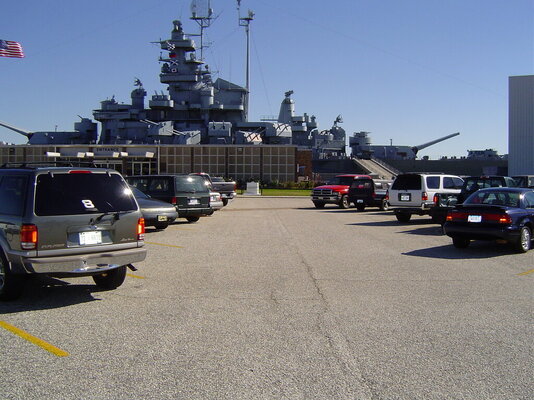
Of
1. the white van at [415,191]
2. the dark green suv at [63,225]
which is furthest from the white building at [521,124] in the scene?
the dark green suv at [63,225]

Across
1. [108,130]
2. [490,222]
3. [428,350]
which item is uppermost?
[108,130]

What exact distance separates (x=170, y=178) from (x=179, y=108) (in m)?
56.7

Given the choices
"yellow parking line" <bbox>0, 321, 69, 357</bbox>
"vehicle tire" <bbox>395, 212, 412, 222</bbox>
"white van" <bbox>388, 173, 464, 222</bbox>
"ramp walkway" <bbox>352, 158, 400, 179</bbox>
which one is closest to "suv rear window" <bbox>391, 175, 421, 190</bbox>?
"white van" <bbox>388, 173, 464, 222</bbox>

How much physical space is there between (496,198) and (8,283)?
35.8ft

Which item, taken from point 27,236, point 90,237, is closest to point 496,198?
point 90,237

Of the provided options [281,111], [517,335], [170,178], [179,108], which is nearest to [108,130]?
[179,108]

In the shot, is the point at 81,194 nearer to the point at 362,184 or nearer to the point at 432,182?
the point at 432,182

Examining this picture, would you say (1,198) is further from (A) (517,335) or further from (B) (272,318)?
(A) (517,335)

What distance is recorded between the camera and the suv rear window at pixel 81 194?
23.3 ft

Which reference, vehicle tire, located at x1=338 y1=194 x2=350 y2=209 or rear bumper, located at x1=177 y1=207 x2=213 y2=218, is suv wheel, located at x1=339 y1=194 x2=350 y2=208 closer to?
vehicle tire, located at x1=338 y1=194 x2=350 y2=209

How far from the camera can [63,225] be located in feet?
23.2

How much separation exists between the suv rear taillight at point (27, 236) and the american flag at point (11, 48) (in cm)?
1671

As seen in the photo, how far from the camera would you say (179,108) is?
242ft

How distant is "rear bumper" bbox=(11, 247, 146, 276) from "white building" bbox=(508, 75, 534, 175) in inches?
1727
